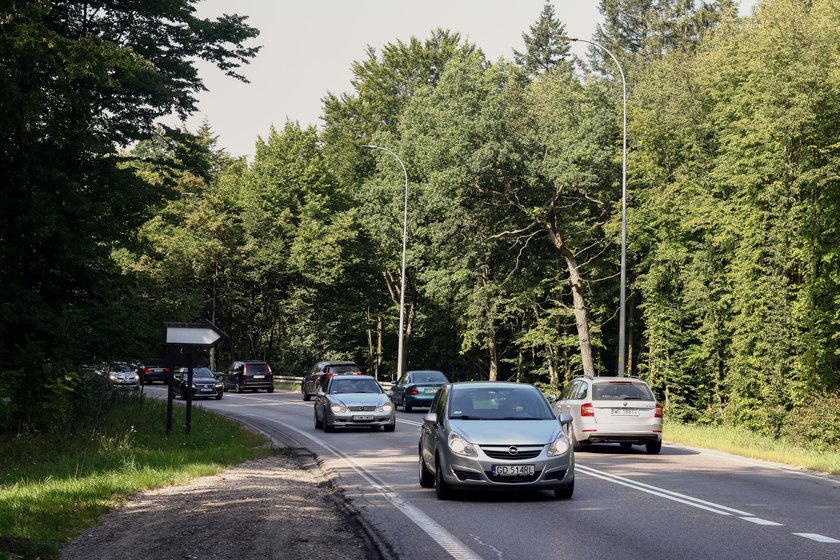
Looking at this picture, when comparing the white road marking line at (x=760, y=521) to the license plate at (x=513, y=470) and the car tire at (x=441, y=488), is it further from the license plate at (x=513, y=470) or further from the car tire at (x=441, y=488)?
the car tire at (x=441, y=488)

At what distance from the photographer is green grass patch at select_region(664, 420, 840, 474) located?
65.7 feet

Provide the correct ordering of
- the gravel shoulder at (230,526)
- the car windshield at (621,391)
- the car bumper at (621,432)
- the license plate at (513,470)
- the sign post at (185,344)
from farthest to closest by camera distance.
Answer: the sign post at (185,344) → the car windshield at (621,391) → the car bumper at (621,432) → the license plate at (513,470) → the gravel shoulder at (230,526)

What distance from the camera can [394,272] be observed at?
2773 inches

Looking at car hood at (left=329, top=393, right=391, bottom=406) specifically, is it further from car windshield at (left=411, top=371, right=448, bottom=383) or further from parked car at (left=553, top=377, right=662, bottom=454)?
car windshield at (left=411, top=371, right=448, bottom=383)

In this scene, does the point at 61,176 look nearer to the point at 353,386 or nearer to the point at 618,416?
the point at 353,386

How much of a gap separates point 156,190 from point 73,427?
25.5 feet

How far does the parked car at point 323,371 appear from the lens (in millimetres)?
48000

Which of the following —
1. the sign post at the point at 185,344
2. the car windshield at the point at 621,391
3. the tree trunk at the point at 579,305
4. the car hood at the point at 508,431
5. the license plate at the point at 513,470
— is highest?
the tree trunk at the point at 579,305

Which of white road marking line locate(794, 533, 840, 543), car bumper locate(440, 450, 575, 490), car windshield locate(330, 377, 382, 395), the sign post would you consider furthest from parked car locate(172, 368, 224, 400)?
white road marking line locate(794, 533, 840, 543)

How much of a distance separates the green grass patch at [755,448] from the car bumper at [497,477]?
7325mm

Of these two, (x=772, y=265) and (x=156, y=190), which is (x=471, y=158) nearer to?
(x=772, y=265)

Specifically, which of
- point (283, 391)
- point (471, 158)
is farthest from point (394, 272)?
point (471, 158)

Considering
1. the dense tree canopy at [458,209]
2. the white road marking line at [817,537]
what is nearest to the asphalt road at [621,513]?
the white road marking line at [817,537]

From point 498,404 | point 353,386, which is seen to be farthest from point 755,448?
point 353,386
